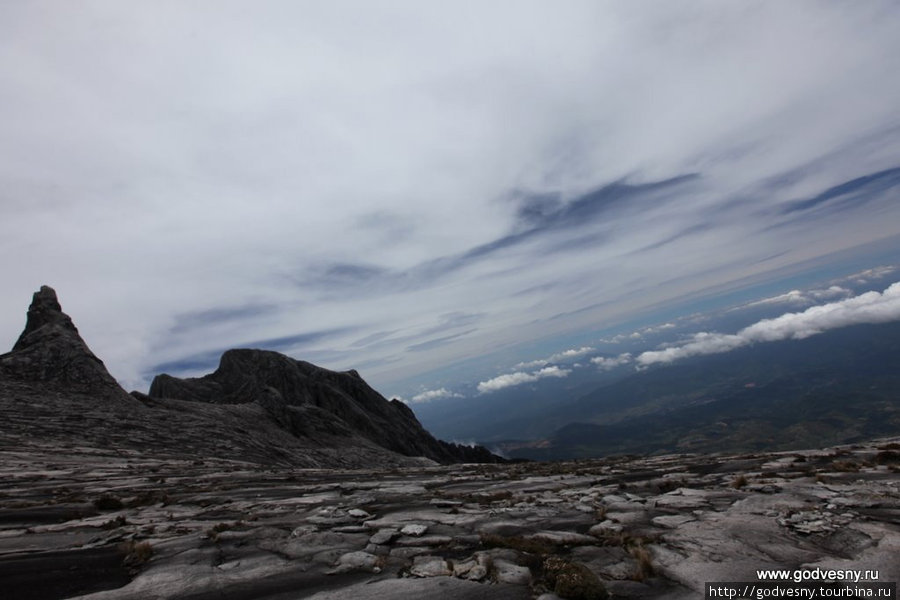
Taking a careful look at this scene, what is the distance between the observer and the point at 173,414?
210 ft

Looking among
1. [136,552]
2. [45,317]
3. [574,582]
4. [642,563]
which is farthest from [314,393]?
[574,582]

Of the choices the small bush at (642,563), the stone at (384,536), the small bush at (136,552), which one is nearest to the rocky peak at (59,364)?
the small bush at (136,552)

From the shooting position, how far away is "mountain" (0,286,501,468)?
165ft

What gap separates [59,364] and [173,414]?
2195cm

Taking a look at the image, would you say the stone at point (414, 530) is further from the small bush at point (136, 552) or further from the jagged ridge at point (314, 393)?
the jagged ridge at point (314, 393)

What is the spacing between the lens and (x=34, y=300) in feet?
289

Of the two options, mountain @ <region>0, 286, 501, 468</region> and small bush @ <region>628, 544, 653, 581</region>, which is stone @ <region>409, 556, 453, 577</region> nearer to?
small bush @ <region>628, 544, 653, 581</region>

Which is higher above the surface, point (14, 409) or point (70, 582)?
point (14, 409)

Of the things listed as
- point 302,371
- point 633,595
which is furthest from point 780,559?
point 302,371

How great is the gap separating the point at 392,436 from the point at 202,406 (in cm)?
4917

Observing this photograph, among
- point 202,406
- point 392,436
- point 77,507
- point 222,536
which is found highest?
point 202,406

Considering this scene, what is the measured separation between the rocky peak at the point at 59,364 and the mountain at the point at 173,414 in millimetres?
128

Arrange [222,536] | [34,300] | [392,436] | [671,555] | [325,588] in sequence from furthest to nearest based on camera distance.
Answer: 1. [392,436]
2. [34,300]
3. [222,536]
4. [671,555]
5. [325,588]

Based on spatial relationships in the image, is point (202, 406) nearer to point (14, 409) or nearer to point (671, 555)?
point (14, 409)
